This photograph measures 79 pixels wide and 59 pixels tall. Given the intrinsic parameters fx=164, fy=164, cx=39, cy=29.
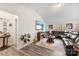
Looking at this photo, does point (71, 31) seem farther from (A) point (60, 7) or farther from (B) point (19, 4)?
(B) point (19, 4)

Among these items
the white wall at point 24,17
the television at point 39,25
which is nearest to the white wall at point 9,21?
the white wall at point 24,17

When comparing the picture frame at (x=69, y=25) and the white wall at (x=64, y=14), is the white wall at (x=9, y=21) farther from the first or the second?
the picture frame at (x=69, y=25)

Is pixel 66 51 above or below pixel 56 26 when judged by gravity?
below

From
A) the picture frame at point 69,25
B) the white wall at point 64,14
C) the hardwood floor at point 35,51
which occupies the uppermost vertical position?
the white wall at point 64,14

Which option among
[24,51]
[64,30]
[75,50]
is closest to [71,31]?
[64,30]

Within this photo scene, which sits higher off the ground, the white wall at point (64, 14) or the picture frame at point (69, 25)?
the white wall at point (64, 14)

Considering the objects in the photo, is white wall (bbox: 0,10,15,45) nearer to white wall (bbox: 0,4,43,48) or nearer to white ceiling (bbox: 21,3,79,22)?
white wall (bbox: 0,4,43,48)

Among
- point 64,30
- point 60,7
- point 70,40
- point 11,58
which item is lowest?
point 11,58

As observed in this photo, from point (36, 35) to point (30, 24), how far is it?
21 centimetres

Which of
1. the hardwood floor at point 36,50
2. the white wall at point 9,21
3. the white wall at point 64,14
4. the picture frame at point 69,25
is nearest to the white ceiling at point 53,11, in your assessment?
the white wall at point 64,14

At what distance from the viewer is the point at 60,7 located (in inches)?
108

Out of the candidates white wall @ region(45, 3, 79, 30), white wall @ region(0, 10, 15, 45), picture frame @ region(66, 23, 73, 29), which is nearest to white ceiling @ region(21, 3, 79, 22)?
white wall @ region(45, 3, 79, 30)

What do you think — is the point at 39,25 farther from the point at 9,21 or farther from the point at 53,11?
the point at 9,21

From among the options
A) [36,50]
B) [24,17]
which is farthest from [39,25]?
[36,50]
